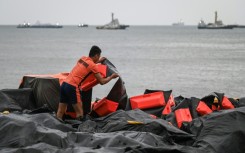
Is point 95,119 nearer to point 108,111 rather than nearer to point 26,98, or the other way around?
point 108,111

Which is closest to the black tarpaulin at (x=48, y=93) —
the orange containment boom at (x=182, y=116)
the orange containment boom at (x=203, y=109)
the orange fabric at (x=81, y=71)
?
the orange fabric at (x=81, y=71)

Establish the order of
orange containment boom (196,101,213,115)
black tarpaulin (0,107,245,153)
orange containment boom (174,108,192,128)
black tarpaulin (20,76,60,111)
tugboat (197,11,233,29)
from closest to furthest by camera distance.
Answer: black tarpaulin (0,107,245,153) < orange containment boom (174,108,192,128) < orange containment boom (196,101,213,115) < black tarpaulin (20,76,60,111) < tugboat (197,11,233,29)

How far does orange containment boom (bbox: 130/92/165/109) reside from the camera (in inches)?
395

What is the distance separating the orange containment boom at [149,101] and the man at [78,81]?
791mm

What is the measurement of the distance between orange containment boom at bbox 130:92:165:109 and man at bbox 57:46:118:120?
2.60ft

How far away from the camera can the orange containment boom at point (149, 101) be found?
10.0 m

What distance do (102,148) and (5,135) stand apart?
60.1 inches

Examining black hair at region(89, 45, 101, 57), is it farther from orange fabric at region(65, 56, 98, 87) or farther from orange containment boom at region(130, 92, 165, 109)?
orange containment boom at region(130, 92, 165, 109)

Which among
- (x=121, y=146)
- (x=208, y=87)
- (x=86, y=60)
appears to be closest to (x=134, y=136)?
(x=121, y=146)

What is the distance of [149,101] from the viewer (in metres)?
10.1

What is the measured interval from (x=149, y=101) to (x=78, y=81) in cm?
149

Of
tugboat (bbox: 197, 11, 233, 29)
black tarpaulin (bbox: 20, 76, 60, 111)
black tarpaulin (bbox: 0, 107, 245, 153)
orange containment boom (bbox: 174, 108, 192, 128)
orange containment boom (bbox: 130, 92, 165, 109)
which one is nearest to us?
black tarpaulin (bbox: 0, 107, 245, 153)

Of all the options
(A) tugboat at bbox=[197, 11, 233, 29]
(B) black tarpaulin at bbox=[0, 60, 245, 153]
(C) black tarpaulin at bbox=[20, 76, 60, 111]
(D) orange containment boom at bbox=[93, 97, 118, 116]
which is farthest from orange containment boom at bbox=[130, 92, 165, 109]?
(A) tugboat at bbox=[197, 11, 233, 29]

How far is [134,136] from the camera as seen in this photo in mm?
7703
